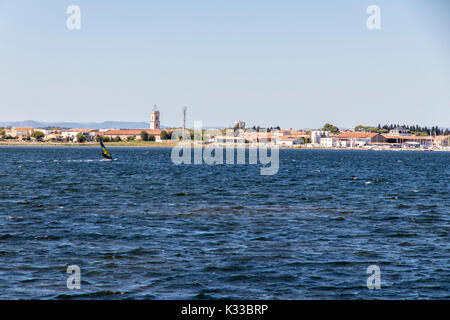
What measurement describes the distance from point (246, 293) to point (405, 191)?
4652cm

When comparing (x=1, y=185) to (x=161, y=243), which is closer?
(x=161, y=243)

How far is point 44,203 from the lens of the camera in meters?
43.3

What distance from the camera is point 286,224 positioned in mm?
31984

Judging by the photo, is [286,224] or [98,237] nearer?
[98,237]

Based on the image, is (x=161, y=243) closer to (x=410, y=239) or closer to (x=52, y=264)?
(x=52, y=264)

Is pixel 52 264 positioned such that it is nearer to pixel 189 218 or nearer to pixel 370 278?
pixel 370 278

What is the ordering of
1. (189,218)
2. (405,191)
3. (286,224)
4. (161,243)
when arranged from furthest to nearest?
(405,191) → (189,218) → (286,224) → (161,243)

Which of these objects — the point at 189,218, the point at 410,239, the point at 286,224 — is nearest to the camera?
the point at 410,239

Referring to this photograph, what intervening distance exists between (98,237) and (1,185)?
4007 cm
